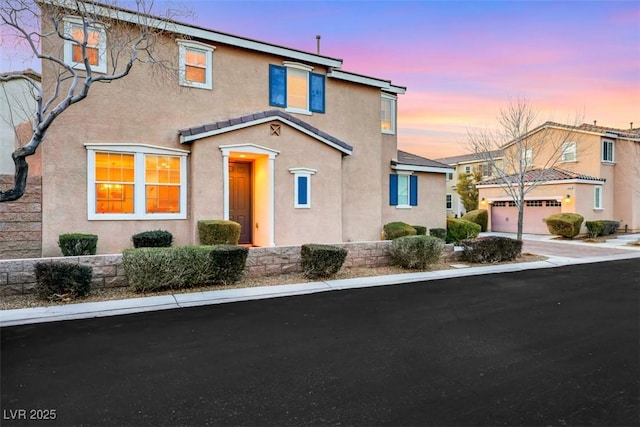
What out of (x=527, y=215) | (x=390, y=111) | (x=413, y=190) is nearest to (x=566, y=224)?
(x=527, y=215)

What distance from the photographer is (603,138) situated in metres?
25.3

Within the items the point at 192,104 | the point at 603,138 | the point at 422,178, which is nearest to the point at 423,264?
the point at 422,178

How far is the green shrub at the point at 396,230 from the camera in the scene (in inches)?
607

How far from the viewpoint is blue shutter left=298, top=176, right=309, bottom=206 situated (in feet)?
44.2

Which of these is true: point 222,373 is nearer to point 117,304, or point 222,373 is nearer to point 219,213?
point 117,304

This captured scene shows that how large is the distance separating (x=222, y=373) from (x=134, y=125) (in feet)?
32.4

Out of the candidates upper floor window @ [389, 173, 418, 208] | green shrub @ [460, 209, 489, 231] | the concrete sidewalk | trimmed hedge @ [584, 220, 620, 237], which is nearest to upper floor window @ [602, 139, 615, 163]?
trimmed hedge @ [584, 220, 620, 237]

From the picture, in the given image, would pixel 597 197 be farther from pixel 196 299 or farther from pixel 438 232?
pixel 196 299

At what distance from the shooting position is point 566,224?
2184 cm

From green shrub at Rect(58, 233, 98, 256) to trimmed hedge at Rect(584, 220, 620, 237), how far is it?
25.2 m

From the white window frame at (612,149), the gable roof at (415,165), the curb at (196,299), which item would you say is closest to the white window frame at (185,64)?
the curb at (196,299)

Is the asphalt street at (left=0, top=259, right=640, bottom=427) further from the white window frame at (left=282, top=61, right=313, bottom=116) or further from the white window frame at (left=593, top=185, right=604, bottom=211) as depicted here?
the white window frame at (left=593, top=185, right=604, bottom=211)

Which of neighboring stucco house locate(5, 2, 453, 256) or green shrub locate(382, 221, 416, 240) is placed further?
green shrub locate(382, 221, 416, 240)

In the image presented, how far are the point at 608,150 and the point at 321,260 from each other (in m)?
26.0
